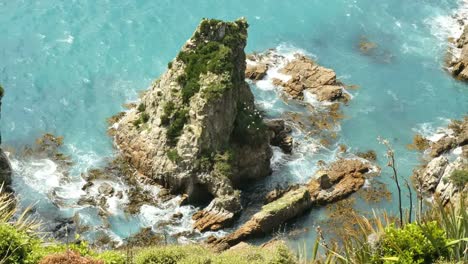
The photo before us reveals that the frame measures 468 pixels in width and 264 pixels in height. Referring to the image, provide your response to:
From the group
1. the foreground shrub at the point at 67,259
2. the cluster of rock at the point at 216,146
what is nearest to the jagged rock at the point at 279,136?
the cluster of rock at the point at 216,146

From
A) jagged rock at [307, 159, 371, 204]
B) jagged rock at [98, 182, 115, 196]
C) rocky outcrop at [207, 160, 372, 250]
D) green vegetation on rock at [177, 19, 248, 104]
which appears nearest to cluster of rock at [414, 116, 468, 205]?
jagged rock at [307, 159, 371, 204]

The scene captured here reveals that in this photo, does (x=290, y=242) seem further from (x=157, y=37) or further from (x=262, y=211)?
(x=157, y=37)

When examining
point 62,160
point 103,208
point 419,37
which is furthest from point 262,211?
point 419,37

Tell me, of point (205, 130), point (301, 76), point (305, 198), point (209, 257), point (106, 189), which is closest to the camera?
point (209, 257)

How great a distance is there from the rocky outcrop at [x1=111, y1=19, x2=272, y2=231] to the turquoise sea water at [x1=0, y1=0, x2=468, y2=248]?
10.6 feet

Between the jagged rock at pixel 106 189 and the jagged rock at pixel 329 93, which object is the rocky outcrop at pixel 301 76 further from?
the jagged rock at pixel 106 189

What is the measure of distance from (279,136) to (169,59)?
1533 centimetres

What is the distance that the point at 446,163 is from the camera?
45.9 m

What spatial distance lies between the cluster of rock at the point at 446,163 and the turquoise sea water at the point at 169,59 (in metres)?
1.56

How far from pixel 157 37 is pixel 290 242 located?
29.5m

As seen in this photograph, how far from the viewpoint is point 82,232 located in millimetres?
40969

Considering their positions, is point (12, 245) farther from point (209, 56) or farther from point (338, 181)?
point (338, 181)

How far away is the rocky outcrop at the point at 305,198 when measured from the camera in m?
40.9

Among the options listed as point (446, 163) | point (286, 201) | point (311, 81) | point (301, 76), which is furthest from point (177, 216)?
point (301, 76)
